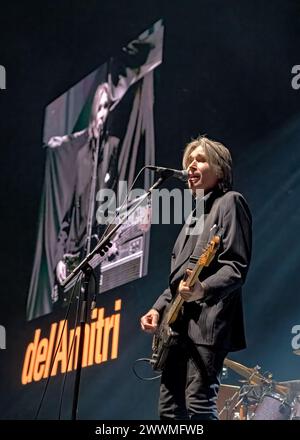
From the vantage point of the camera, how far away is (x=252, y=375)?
4.20 metres

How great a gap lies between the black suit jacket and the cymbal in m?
1.94

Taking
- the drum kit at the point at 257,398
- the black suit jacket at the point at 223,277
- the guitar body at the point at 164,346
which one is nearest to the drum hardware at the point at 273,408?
the drum kit at the point at 257,398

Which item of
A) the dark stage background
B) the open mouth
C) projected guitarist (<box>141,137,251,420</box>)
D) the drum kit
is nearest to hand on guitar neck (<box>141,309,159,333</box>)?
projected guitarist (<box>141,137,251,420</box>)

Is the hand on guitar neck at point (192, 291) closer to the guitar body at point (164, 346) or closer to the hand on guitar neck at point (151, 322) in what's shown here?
the guitar body at point (164, 346)

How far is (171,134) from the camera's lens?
5.15 metres

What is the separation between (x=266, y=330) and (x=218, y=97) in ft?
5.96

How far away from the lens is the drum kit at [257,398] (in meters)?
4.02

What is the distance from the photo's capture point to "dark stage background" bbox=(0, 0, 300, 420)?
470cm

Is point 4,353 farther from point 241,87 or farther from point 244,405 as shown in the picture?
point 241,87

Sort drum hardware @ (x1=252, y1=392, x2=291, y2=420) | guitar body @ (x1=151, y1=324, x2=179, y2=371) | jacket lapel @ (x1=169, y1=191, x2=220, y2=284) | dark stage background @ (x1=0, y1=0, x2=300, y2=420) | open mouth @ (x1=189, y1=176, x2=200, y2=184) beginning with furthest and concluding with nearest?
dark stage background @ (x1=0, y1=0, x2=300, y2=420) < drum hardware @ (x1=252, y1=392, x2=291, y2=420) < open mouth @ (x1=189, y1=176, x2=200, y2=184) < jacket lapel @ (x1=169, y1=191, x2=220, y2=284) < guitar body @ (x1=151, y1=324, x2=179, y2=371)

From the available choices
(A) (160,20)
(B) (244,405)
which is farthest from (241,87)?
(B) (244,405)

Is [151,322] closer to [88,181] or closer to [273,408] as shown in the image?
[273,408]

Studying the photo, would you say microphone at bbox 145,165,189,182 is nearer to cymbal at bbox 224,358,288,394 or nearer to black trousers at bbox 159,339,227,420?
black trousers at bbox 159,339,227,420

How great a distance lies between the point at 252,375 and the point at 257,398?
148 mm
